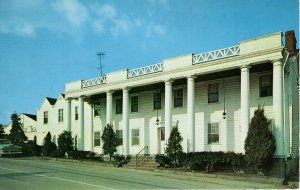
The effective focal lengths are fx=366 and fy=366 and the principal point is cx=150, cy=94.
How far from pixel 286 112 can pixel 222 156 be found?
4.88 m

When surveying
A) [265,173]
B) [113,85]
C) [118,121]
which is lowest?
[265,173]

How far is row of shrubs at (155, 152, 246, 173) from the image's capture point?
21.9m

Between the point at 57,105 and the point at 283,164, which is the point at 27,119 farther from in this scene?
the point at 283,164

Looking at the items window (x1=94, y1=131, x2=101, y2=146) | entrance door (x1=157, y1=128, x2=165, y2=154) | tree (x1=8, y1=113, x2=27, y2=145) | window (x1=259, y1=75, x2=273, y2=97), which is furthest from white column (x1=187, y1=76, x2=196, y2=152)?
tree (x1=8, y1=113, x2=27, y2=145)

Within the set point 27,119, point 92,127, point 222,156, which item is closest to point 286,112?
point 222,156

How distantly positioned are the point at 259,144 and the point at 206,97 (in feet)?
25.5

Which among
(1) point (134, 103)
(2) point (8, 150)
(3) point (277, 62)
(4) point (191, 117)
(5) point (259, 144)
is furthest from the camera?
(2) point (8, 150)

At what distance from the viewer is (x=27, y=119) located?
53844mm

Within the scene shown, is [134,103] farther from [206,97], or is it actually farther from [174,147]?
[174,147]

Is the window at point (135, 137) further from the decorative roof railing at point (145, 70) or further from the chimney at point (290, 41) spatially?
the chimney at point (290, 41)

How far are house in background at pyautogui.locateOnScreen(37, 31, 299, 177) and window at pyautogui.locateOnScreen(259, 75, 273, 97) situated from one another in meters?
0.01

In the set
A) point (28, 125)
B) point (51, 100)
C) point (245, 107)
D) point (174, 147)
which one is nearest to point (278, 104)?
point (245, 107)

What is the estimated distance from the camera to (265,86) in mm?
24469

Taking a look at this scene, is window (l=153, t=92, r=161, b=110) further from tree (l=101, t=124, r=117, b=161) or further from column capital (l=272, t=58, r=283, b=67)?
column capital (l=272, t=58, r=283, b=67)
